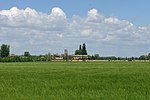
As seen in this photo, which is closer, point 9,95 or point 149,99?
point 149,99

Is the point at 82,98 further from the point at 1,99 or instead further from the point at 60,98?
the point at 1,99

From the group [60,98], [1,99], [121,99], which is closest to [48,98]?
[60,98]

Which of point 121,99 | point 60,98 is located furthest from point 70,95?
point 121,99

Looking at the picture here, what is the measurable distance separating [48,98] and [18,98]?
4.83 ft

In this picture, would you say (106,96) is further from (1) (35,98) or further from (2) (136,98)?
(1) (35,98)

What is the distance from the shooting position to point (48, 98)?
2094 cm

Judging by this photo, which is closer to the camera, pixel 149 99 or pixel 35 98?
pixel 149 99

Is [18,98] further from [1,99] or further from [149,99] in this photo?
[149,99]

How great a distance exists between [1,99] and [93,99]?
440 centimetres

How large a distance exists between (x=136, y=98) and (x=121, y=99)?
0.78 metres

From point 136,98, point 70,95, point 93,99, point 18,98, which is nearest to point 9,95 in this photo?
point 18,98

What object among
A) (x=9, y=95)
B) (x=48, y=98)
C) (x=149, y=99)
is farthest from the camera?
(x=9, y=95)

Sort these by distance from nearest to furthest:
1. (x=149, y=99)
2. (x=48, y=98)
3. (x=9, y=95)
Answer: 1. (x=149, y=99)
2. (x=48, y=98)
3. (x=9, y=95)

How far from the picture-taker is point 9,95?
74.0ft
